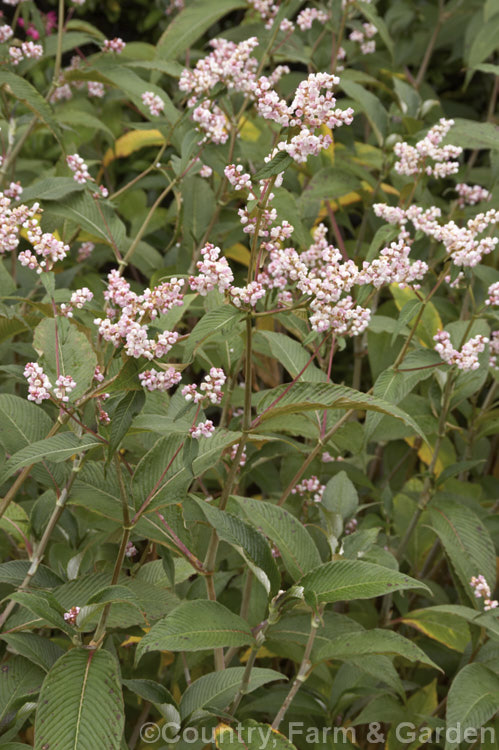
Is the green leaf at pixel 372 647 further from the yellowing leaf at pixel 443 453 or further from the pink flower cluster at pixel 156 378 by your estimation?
the yellowing leaf at pixel 443 453

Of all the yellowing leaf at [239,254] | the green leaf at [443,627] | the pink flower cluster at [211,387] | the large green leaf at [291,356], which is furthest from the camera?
the yellowing leaf at [239,254]

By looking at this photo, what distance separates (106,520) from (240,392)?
1.44 feet

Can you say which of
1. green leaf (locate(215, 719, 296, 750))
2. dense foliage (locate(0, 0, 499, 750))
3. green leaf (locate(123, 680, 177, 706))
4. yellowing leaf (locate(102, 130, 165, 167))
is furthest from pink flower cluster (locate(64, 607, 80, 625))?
yellowing leaf (locate(102, 130, 165, 167))

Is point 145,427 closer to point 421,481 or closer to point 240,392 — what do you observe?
point 240,392

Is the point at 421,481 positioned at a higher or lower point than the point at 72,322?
lower

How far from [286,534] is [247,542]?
0.10 m

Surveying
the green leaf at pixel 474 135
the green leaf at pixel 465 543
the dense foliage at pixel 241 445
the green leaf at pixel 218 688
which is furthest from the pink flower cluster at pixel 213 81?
the green leaf at pixel 218 688

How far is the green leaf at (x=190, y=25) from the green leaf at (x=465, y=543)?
1.31 meters

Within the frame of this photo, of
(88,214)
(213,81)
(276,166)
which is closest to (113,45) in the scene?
(213,81)

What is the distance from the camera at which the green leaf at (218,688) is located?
1189 mm

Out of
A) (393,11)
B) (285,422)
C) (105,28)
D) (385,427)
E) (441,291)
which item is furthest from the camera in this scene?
(105,28)

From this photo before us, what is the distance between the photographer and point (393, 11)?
285 centimetres

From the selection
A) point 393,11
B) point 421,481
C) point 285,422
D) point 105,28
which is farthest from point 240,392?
point 105,28

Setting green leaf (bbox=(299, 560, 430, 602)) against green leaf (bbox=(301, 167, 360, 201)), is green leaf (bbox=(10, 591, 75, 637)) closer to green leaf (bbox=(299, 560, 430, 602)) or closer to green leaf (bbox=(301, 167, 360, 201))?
green leaf (bbox=(299, 560, 430, 602))
